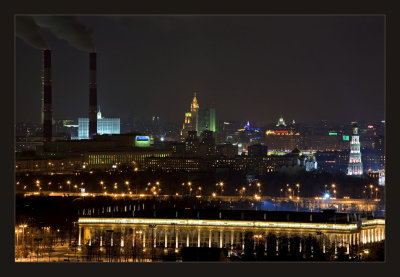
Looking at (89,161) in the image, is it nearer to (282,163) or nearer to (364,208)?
(282,163)

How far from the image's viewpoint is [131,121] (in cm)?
7575

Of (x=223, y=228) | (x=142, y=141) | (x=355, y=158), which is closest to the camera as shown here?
(x=223, y=228)

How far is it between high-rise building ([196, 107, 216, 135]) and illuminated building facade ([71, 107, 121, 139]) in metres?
10.7

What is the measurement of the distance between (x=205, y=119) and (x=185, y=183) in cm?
4430

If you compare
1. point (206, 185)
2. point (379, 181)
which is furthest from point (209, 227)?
point (379, 181)

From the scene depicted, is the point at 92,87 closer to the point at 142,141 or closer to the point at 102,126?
the point at 142,141

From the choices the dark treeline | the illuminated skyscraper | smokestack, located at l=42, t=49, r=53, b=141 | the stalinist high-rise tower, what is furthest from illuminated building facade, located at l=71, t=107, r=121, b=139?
the dark treeline

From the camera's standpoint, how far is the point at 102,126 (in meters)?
77.6

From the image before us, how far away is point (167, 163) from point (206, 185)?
55.2 ft

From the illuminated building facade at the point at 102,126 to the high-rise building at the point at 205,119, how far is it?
35.2ft

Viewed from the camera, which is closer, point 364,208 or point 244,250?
point 244,250

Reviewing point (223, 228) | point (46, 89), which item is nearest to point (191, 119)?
point (46, 89)

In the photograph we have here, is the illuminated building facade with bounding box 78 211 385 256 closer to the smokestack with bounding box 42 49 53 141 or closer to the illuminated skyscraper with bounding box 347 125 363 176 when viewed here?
the smokestack with bounding box 42 49 53 141

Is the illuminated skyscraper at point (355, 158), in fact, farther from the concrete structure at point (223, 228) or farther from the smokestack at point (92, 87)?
the concrete structure at point (223, 228)
